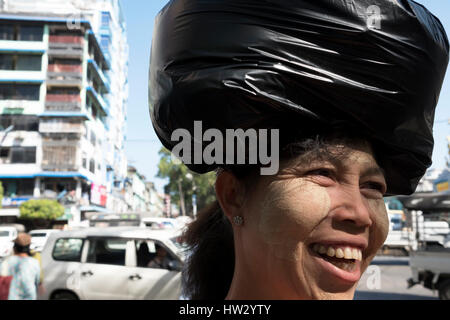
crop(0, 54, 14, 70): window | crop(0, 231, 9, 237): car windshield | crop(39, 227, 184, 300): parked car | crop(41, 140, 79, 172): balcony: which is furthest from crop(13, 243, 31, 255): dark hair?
crop(0, 54, 14, 70): window

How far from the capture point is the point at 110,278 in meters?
6.40

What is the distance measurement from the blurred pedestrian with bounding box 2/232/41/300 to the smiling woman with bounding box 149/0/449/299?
3875mm

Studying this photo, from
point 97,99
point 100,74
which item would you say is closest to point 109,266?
point 97,99

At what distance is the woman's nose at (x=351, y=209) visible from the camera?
112 cm

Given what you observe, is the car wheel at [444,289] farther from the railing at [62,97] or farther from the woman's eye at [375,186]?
the railing at [62,97]

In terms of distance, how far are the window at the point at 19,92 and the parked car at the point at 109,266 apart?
2679 cm

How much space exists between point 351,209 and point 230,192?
399 millimetres

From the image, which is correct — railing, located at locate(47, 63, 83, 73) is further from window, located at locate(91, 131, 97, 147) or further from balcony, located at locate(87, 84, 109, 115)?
window, located at locate(91, 131, 97, 147)

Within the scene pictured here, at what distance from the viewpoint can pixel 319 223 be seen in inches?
43.9

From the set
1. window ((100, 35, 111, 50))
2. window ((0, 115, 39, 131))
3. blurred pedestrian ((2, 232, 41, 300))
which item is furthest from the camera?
window ((100, 35, 111, 50))

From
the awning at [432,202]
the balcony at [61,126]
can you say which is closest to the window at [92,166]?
the balcony at [61,126]

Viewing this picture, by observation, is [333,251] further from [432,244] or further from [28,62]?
[28,62]

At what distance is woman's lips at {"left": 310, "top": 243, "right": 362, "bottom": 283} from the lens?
3.69 ft
